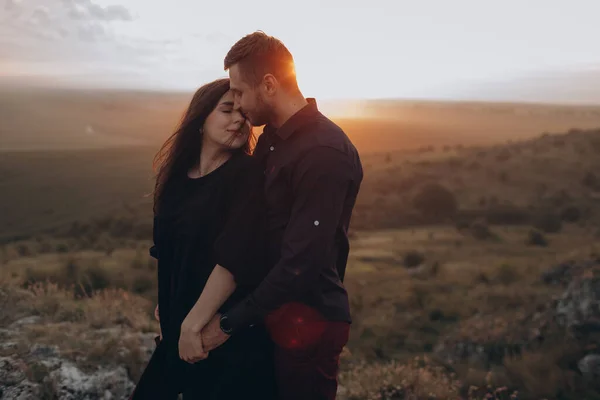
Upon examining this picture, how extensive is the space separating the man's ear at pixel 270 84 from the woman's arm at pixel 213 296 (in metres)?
0.72

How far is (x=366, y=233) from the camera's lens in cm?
2292

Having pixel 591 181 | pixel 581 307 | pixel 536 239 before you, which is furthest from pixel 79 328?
pixel 591 181

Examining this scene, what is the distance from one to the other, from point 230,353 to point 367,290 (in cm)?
1122

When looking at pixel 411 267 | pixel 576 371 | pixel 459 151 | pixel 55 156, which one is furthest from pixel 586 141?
pixel 55 156

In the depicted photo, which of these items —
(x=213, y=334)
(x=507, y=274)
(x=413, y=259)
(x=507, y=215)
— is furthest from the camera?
(x=507, y=215)

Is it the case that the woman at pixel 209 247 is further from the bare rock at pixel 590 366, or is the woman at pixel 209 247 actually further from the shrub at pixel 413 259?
the shrub at pixel 413 259

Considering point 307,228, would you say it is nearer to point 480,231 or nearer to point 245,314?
point 245,314

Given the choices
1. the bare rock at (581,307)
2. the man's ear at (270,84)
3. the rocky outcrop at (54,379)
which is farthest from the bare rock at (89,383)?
the bare rock at (581,307)

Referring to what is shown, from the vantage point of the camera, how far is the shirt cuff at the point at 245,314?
2.23 metres

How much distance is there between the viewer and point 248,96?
91.9 inches

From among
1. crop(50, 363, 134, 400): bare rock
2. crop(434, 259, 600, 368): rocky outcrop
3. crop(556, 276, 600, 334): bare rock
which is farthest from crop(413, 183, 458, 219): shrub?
crop(50, 363, 134, 400): bare rock

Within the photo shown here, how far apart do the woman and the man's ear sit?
230mm

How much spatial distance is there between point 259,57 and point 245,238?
27.9 inches

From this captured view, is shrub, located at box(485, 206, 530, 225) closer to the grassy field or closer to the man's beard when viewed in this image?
the grassy field
